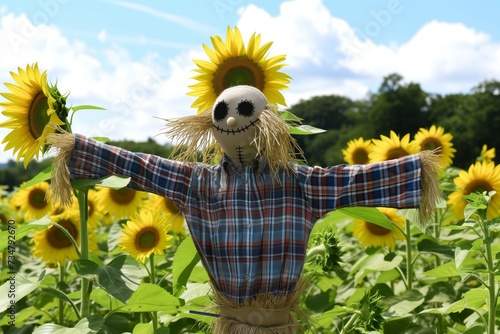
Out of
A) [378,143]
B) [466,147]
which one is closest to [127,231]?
[378,143]

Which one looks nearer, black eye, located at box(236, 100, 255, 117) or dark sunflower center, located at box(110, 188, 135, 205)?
black eye, located at box(236, 100, 255, 117)

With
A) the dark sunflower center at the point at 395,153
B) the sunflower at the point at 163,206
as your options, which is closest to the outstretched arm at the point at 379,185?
the dark sunflower center at the point at 395,153

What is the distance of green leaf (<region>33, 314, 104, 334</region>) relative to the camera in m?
1.91

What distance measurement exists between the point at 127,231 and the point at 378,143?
117 centimetres

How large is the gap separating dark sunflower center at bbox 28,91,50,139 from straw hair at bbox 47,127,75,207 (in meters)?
0.12

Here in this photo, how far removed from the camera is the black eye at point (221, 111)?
1851mm

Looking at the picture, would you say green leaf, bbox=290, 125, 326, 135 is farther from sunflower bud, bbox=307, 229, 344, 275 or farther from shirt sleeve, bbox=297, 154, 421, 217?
sunflower bud, bbox=307, 229, 344, 275

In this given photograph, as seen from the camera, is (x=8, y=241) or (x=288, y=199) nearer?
(x=288, y=199)

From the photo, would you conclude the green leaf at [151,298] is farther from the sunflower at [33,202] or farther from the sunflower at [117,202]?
the sunflower at [33,202]

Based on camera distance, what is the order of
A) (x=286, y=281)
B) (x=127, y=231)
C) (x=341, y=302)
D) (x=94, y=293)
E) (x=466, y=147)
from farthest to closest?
(x=466, y=147)
(x=341, y=302)
(x=127, y=231)
(x=94, y=293)
(x=286, y=281)

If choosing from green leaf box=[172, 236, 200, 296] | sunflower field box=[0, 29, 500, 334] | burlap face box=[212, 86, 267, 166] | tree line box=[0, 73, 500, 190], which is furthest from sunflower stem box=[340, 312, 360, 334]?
tree line box=[0, 73, 500, 190]

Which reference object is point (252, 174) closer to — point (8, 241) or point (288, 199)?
point (288, 199)

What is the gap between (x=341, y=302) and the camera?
2805 millimetres

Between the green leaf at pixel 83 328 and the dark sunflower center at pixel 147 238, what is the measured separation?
17.7 inches
